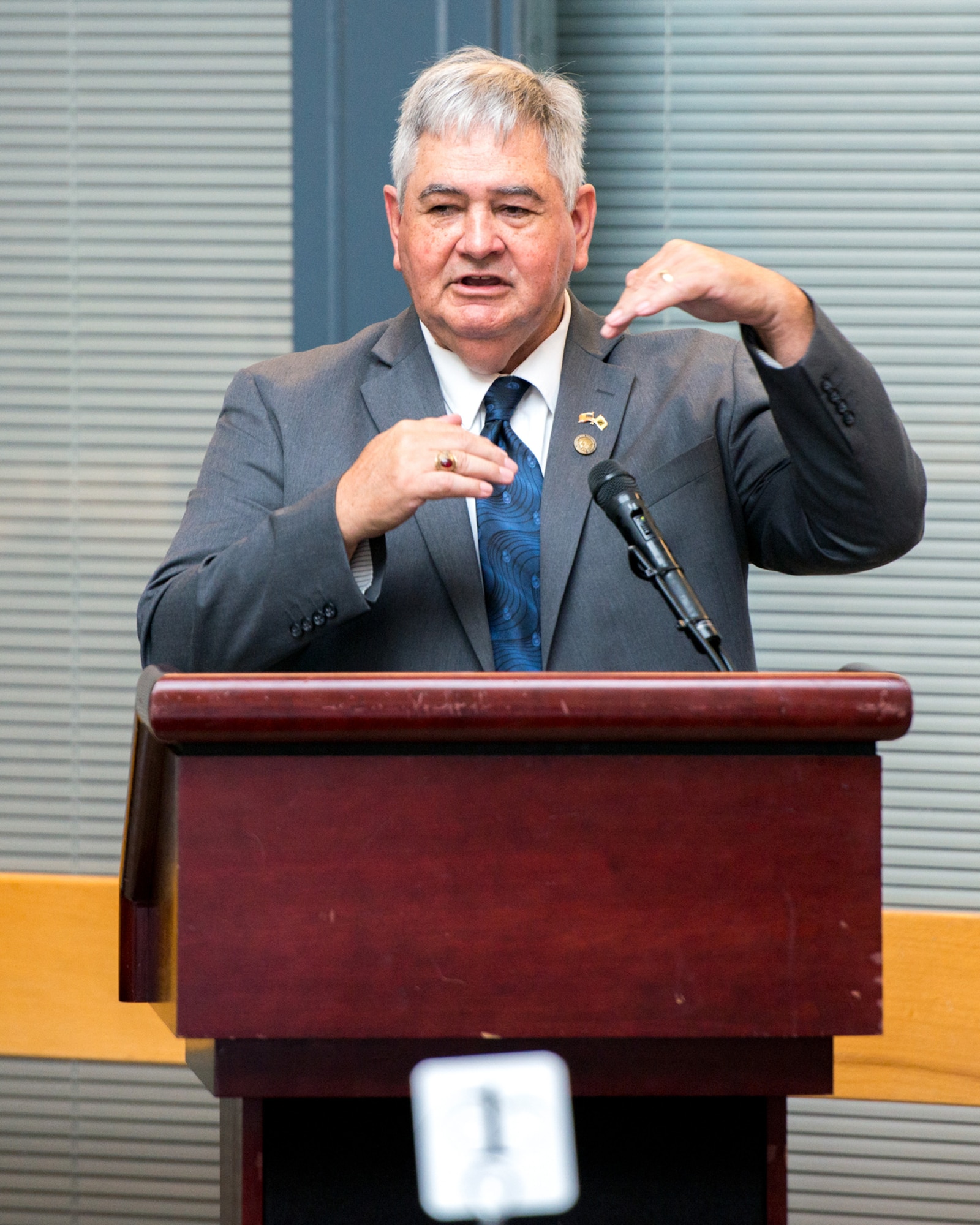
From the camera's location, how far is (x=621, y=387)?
173 cm

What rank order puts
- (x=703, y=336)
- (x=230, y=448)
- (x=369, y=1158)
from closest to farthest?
1. (x=369, y=1158)
2. (x=230, y=448)
3. (x=703, y=336)

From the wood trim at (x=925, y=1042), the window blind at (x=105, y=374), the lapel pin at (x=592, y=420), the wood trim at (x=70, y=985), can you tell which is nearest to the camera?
the lapel pin at (x=592, y=420)

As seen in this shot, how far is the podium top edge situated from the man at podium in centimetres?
41

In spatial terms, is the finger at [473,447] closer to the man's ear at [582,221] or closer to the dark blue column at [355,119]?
the man's ear at [582,221]

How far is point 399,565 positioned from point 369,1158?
68 cm

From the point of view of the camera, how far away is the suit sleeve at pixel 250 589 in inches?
53.3

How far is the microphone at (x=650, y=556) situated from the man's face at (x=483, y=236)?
0.47 m

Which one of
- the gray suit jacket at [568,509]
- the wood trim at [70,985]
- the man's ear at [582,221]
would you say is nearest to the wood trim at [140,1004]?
the wood trim at [70,985]

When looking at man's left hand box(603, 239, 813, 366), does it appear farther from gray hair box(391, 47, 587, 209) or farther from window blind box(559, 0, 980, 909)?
window blind box(559, 0, 980, 909)

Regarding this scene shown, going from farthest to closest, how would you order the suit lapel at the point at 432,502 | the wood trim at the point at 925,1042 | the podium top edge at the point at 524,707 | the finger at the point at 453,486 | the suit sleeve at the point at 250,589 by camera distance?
1. the wood trim at the point at 925,1042
2. the suit lapel at the point at 432,502
3. the suit sleeve at the point at 250,589
4. the finger at the point at 453,486
5. the podium top edge at the point at 524,707

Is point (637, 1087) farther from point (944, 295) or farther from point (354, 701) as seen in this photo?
point (944, 295)

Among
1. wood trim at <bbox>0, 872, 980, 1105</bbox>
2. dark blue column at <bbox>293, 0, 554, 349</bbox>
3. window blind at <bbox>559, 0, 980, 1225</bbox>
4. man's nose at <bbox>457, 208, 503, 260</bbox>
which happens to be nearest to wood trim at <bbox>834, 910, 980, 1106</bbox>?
wood trim at <bbox>0, 872, 980, 1105</bbox>

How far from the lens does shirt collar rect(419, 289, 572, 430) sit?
5.70 feet

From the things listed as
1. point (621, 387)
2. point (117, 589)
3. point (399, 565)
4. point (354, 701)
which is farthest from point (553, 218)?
point (117, 589)
